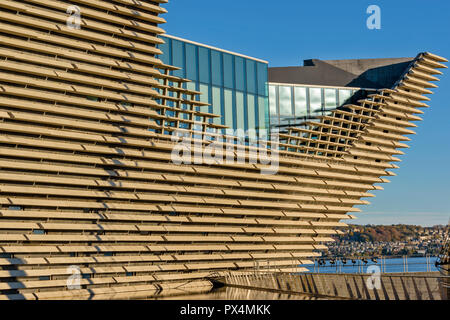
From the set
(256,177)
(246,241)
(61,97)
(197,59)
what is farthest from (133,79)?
(246,241)

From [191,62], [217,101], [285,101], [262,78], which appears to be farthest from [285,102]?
[191,62]

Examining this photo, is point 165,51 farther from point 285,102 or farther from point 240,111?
point 285,102

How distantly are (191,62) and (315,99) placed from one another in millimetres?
12616

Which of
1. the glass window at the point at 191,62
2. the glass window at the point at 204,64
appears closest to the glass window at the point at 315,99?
the glass window at the point at 204,64

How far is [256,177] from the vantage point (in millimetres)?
41906

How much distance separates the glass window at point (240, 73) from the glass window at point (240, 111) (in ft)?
1.72

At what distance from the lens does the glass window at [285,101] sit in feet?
159

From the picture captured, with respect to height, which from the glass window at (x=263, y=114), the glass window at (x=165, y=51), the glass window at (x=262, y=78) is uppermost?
A: the glass window at (x=165, y=51)

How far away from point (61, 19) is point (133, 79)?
197 inches

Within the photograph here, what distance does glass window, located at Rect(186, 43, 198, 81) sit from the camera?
137 ft

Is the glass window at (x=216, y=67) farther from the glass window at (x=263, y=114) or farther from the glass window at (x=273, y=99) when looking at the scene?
the glass window at (x=273, y=99)

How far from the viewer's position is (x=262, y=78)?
46562mm
